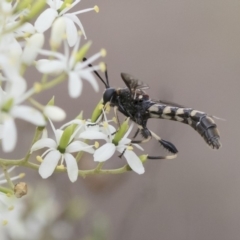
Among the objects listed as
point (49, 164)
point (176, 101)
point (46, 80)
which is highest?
point (46, 80)

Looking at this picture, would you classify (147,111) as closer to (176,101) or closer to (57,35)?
(57,35)

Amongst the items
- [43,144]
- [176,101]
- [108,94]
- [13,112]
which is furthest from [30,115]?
[176,101]

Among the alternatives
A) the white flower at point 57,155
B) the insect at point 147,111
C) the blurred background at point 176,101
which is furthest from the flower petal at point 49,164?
the blurred background at point 176,101

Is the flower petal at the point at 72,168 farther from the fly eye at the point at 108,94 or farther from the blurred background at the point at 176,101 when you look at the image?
the blurred background at the point at 176,101

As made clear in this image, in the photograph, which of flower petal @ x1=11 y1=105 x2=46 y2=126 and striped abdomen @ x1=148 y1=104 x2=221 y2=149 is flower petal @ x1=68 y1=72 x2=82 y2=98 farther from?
striped abdomen @ x1=148 y1=104 x2=221 y2=149

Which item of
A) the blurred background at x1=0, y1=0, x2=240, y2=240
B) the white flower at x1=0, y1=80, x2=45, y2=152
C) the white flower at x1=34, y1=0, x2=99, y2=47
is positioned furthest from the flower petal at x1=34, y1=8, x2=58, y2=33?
the blurred background at x1=0, y1=0, x2=240, y2=240

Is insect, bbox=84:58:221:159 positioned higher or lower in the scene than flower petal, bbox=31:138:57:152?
higher
